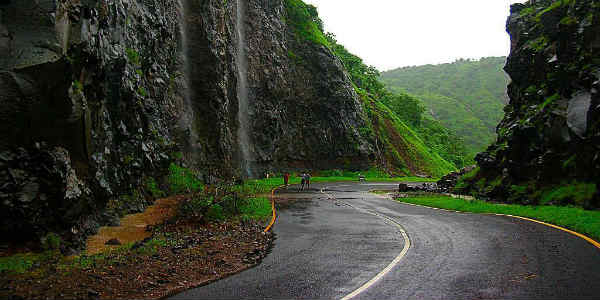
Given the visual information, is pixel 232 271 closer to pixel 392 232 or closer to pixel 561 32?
pixel 392 232

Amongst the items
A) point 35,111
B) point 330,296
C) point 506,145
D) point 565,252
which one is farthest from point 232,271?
point 506,145

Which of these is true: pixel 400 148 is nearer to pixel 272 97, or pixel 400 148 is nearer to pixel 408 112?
pixel 272 97

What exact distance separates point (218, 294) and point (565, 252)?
7.21 meters

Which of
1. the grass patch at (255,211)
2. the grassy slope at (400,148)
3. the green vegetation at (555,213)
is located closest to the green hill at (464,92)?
the grassy slope at (400,148)

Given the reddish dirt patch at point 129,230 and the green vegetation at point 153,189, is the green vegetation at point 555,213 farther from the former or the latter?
the green vegetation at point 153,189

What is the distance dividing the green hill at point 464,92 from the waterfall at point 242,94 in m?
62.1

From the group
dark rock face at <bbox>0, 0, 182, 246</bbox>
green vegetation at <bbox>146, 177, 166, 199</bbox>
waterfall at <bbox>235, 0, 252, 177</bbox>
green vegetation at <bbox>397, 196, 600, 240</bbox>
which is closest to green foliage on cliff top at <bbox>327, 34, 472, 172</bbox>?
waterfall at <bbox>235, 0, 252, 177</bbox>

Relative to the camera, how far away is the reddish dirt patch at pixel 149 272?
607 cm

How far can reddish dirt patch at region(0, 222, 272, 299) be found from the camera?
6.07 meters

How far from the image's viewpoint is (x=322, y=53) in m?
55.6

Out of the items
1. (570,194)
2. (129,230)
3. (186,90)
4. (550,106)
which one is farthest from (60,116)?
(186,90)

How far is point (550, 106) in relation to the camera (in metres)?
19.8

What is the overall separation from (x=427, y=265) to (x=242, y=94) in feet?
121

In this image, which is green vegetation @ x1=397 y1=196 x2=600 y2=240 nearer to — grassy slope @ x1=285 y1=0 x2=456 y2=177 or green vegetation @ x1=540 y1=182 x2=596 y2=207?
green vegetation @ x1=540 y1=182 x2=596 y2=207
